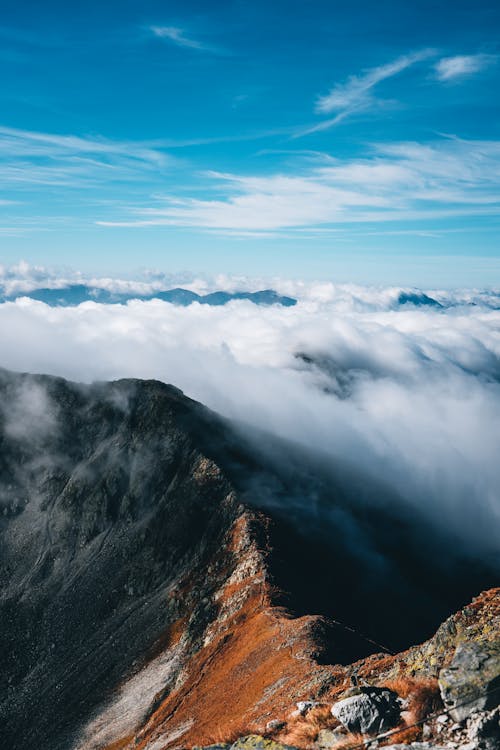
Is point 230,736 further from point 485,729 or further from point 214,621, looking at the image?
point 214,621

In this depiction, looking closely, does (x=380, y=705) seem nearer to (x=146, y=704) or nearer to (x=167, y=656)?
(x=146, y=704)

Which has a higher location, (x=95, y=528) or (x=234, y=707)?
(x=234, y=707)

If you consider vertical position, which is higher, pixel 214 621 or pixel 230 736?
pixel 230 736

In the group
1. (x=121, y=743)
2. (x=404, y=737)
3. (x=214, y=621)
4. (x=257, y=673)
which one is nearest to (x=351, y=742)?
(x=404, y=737)

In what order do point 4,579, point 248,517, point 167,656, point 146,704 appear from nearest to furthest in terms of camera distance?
point 146,704
point 167,656
point 248,517
point 4,579

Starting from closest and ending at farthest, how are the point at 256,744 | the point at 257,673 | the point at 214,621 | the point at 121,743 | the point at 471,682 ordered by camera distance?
the point at 471,682, the point at 256,744, the point at 257,673, the point at 121,743, the point at 214,621

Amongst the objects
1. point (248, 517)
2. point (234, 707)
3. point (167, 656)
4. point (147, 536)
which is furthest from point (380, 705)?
point (147, 536)

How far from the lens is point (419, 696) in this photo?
84.2 feet

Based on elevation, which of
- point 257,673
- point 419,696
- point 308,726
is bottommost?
point 257,673

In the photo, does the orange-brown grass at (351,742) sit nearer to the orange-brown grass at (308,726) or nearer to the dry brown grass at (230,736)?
the orange-brown grass at (308,726)

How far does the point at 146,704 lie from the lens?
98.1m

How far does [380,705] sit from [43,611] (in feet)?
523

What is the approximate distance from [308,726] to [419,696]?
22.0 feet

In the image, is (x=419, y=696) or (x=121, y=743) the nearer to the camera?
(x=419, y=696)
